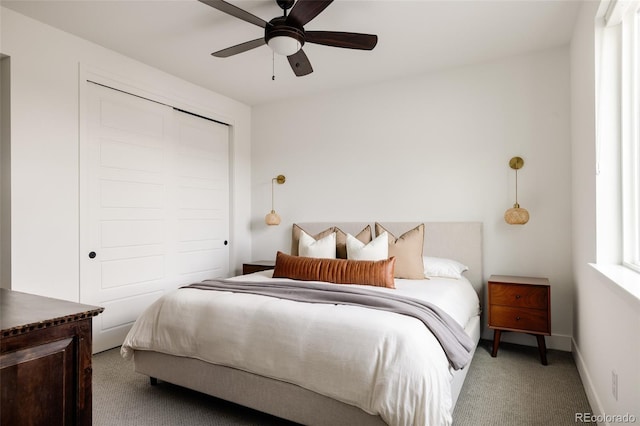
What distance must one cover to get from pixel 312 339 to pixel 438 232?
85.8 inches

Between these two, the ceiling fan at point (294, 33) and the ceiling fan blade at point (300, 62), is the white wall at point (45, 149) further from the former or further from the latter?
the ceiling fan blade at point (300, 62)

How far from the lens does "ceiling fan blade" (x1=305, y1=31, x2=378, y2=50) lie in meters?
2.34

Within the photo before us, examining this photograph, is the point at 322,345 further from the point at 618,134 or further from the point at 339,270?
the point at 618,134

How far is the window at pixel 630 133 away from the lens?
1888mm

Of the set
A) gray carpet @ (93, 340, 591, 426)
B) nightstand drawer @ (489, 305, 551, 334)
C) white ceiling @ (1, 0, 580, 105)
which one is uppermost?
white ceiling @ (1, 0, 580, 105)

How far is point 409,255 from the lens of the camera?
3.09 m

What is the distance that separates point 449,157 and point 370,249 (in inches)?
53.1

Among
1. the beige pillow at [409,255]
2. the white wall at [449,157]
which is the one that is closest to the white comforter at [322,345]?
the beige pillow at [409,255]

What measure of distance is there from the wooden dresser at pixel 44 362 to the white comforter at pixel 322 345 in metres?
0.82

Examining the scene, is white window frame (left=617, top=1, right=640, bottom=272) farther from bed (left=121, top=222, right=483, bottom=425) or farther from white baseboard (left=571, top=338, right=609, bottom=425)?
bed (left=121, top=222, right=483, bottom=425)

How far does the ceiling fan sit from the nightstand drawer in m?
2.30

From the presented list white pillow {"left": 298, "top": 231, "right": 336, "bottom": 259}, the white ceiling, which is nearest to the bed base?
white pillow {"left": 298, "top": 231, "right": 336, "bottom": 259}

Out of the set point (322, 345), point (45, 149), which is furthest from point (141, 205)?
point (322, 345)

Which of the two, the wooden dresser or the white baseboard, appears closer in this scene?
the wooden dresser
